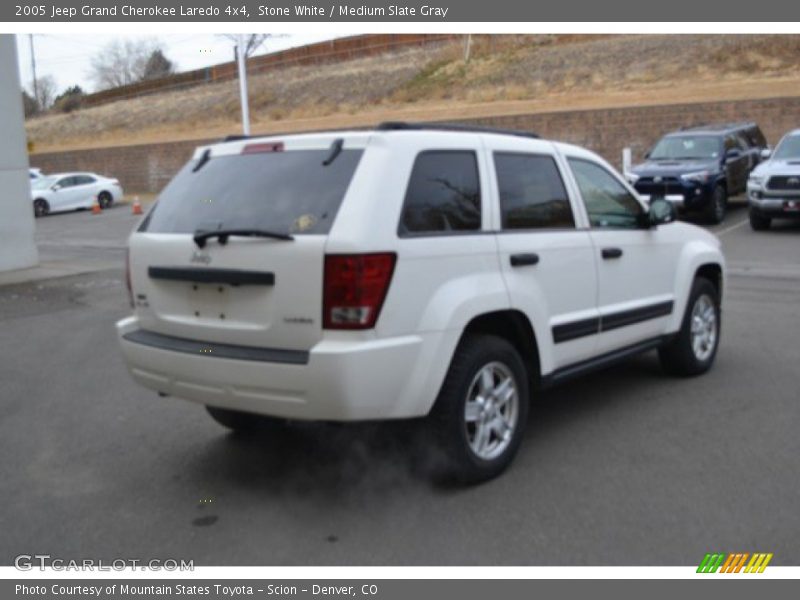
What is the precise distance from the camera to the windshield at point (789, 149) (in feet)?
53.0

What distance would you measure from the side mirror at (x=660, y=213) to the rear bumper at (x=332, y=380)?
253 centimetres

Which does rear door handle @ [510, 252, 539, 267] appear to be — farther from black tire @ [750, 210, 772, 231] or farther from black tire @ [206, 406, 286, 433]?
black tire @ [750, 210, 772, 231]

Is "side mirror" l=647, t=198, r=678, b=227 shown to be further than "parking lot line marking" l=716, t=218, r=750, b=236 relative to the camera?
No

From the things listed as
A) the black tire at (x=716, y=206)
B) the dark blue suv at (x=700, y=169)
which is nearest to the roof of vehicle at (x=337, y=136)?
the dark blue suv at (x=700, y=169)

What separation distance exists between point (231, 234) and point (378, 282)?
2.71 feet

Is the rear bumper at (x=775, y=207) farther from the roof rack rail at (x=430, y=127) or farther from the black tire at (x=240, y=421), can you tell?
the black tire at (x=240, y=421)

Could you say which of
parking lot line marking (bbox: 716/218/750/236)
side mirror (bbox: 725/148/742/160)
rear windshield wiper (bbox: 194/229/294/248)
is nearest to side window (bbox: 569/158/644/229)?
rear windshield wiper (bbox: 194/229/294/248)

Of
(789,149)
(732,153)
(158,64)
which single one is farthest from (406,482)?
(158,64)

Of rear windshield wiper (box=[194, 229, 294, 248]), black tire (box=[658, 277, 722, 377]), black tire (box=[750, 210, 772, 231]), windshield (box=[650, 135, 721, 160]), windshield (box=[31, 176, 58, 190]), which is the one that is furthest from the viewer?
windshield (box=[31, 176, 58, 190])

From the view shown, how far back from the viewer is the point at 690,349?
6609 millimetres

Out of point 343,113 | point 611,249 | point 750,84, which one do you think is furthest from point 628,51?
point 611,249

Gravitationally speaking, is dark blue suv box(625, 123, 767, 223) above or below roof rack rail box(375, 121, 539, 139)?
below

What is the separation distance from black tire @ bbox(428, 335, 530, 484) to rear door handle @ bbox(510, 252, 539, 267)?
1.43ft

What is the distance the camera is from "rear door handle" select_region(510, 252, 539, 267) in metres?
4.82
